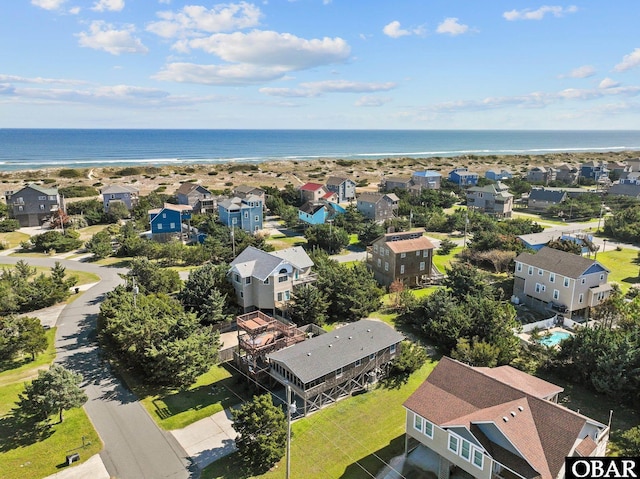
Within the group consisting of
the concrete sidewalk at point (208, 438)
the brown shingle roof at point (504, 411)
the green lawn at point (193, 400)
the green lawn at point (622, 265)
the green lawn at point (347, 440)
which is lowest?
the green lawn at point (347, 440)

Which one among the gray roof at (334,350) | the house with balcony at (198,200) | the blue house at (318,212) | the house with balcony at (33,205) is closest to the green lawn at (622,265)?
the gray roof at (334,350)

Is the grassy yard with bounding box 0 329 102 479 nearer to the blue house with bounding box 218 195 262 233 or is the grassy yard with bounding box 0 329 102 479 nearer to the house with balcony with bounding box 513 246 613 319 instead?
the house with balcony with bounding box 513 246 613 319

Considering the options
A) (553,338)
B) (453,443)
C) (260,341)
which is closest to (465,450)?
(453,443)

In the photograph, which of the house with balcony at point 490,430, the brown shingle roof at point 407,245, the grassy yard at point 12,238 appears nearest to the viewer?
the house with balcony at point 490,430

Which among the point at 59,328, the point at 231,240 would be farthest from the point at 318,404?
the point at 231,240

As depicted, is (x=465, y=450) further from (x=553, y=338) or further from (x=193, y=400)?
(x=553, y=338)

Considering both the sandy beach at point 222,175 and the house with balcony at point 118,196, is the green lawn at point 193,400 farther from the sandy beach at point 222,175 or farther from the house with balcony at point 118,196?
the sandy beach at point 222,175
